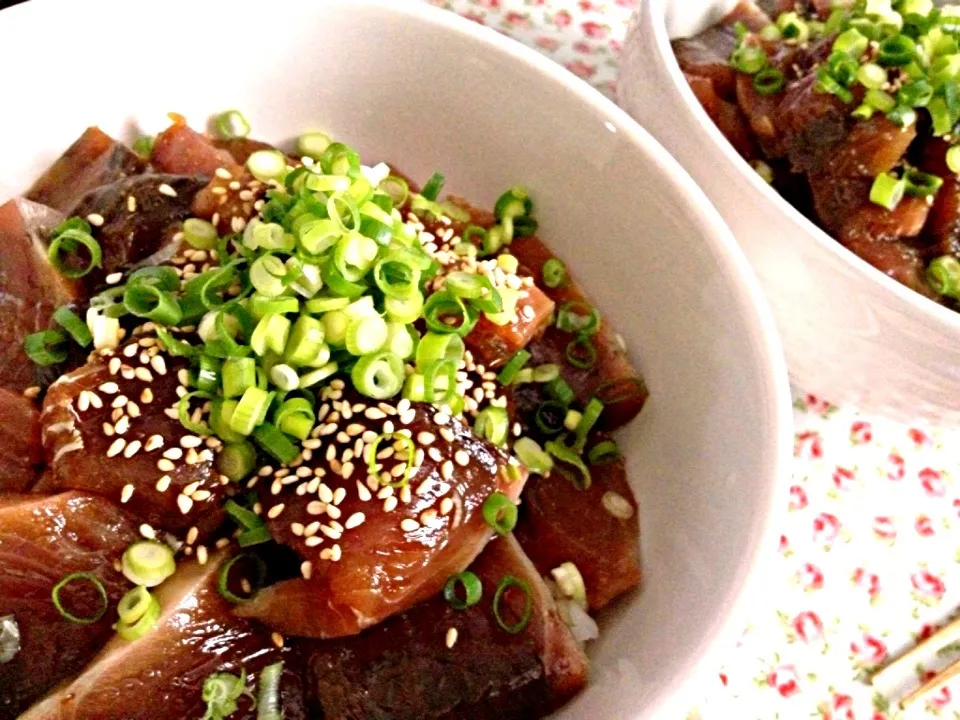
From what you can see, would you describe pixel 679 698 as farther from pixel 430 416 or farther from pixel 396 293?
pixel 396 293

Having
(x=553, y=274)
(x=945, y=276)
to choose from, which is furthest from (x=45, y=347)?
(x=945, y=276)

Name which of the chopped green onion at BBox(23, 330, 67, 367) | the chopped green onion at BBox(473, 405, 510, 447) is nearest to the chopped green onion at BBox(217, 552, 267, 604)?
the chopped green onion at BBox(473, 405, 510, 447)

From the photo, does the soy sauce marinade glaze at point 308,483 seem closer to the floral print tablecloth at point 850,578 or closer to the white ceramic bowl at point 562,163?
the white ceramic bowl at point 562,163

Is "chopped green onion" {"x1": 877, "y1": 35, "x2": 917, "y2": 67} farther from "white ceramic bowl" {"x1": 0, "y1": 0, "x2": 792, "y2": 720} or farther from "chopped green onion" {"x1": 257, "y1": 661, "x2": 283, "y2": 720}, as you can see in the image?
"chopped green onion" {"x1": 257, "y1": 661, "x2": 283, "y2": 720}

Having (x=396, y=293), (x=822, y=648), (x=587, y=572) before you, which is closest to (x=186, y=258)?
(x=396, y=293)

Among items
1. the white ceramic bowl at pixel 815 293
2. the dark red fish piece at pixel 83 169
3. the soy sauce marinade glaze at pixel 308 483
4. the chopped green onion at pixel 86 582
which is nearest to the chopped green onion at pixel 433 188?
the soy sauce marinade glaze at pixel 308 483

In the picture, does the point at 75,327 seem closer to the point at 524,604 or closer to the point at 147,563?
the point at 147,563

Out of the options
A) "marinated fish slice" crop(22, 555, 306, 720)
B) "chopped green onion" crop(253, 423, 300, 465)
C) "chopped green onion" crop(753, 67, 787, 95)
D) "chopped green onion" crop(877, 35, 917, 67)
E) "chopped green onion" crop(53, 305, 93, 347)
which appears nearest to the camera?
"marinated fish slice" crop(22, 555, 306, 720)
